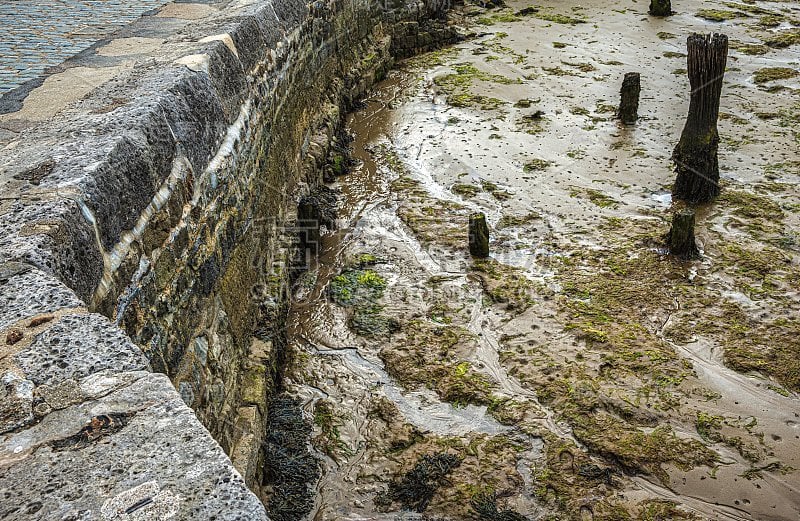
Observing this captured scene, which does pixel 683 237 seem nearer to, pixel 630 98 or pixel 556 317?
pixel 556 317

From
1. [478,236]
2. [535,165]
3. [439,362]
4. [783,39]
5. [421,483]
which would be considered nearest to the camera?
[421,483]

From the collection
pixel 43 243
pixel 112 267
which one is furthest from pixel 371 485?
pixel 43 243

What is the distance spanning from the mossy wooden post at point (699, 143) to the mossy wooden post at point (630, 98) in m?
1.23

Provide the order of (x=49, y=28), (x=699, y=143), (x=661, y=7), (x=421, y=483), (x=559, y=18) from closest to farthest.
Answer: (x=421, y=483)
(x=49, y=28)
(x=699, y=143)
(x=661, y=7)
(x=559, y=18)

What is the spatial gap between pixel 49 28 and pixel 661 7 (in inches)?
374

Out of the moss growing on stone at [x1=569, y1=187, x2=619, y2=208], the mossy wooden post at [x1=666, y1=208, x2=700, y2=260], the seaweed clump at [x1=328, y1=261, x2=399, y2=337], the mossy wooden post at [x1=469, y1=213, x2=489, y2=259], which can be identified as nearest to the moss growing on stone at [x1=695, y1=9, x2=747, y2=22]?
the moss growing on stone at [x1=569, y1=187, x2=619, y2=208]

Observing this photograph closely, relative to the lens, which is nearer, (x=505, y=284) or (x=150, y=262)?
(x=150, y=262)

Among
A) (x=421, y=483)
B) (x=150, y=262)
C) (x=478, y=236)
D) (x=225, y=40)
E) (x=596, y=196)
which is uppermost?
(x=225, y=40)

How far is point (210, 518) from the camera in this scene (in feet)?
4.58

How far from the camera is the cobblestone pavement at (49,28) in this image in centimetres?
412

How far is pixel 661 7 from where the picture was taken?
11.0 metres

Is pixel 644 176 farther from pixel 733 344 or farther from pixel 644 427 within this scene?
pixel 644 427

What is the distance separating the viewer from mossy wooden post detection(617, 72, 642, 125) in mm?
7570

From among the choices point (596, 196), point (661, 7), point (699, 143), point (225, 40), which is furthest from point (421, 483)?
point (661, 7)
